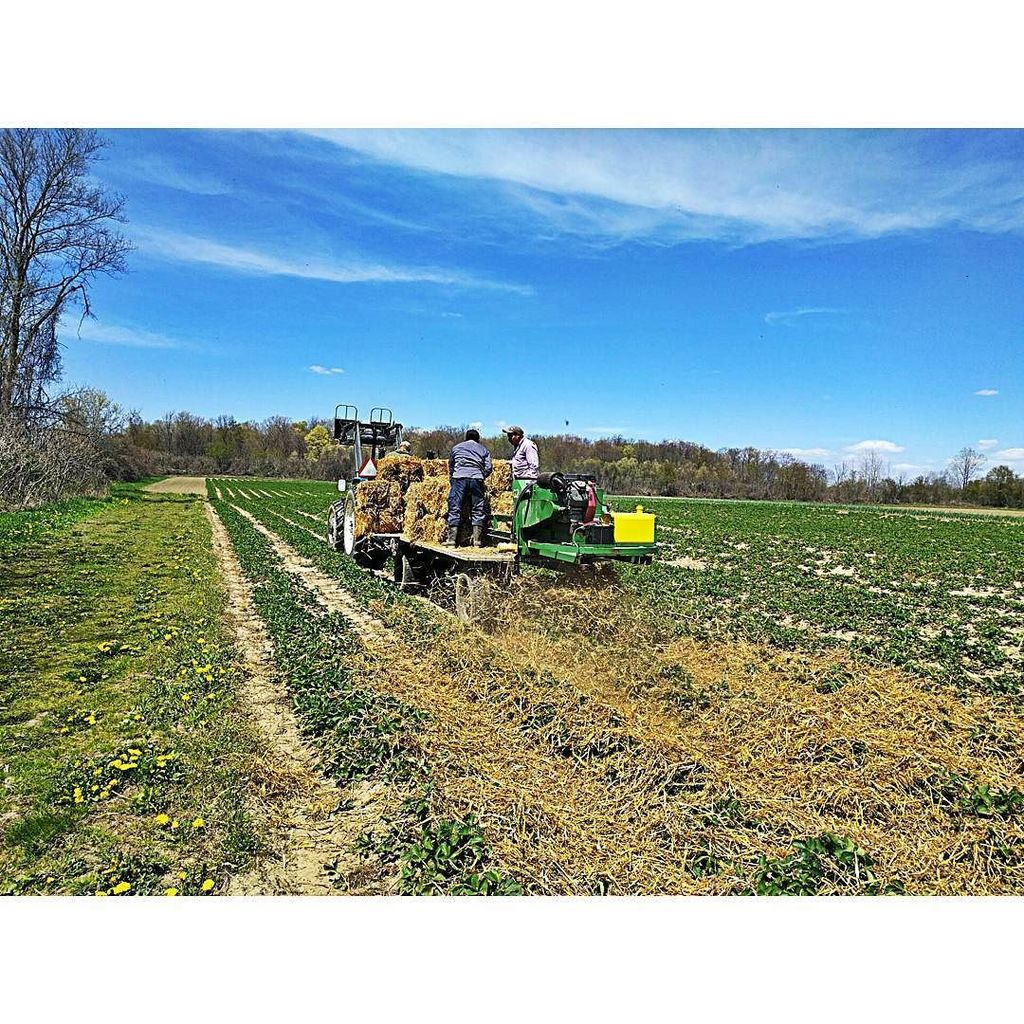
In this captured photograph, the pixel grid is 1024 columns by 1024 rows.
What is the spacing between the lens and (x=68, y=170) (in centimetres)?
651

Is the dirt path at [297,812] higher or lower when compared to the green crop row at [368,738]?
lower

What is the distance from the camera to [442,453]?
11.8 meters

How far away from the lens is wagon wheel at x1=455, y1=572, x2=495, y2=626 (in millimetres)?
7406

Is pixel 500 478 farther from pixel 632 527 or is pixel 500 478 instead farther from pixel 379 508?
pixel 632 527

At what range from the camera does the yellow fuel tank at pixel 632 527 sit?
672 centimetres

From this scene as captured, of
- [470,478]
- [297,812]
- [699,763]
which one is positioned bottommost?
[297,812]

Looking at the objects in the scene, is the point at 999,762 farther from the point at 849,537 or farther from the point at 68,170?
the point at 849,537

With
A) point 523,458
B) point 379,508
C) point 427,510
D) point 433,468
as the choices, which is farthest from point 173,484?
point 523,458

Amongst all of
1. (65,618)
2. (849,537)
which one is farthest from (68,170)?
(849,537)

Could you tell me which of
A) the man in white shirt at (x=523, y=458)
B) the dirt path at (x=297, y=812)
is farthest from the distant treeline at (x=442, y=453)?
the dirt path at (x=297, y=812)

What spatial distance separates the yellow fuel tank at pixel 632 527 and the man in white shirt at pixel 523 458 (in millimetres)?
1570

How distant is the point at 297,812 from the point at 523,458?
4.98m

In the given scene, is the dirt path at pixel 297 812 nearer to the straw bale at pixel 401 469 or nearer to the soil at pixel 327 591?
the soil at pixel 327 591

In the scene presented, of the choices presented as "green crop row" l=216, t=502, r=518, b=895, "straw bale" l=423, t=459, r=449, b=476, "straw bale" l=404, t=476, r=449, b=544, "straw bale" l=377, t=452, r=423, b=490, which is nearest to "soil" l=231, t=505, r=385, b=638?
"green crop row" l=216, t=502, r=518, b=895
